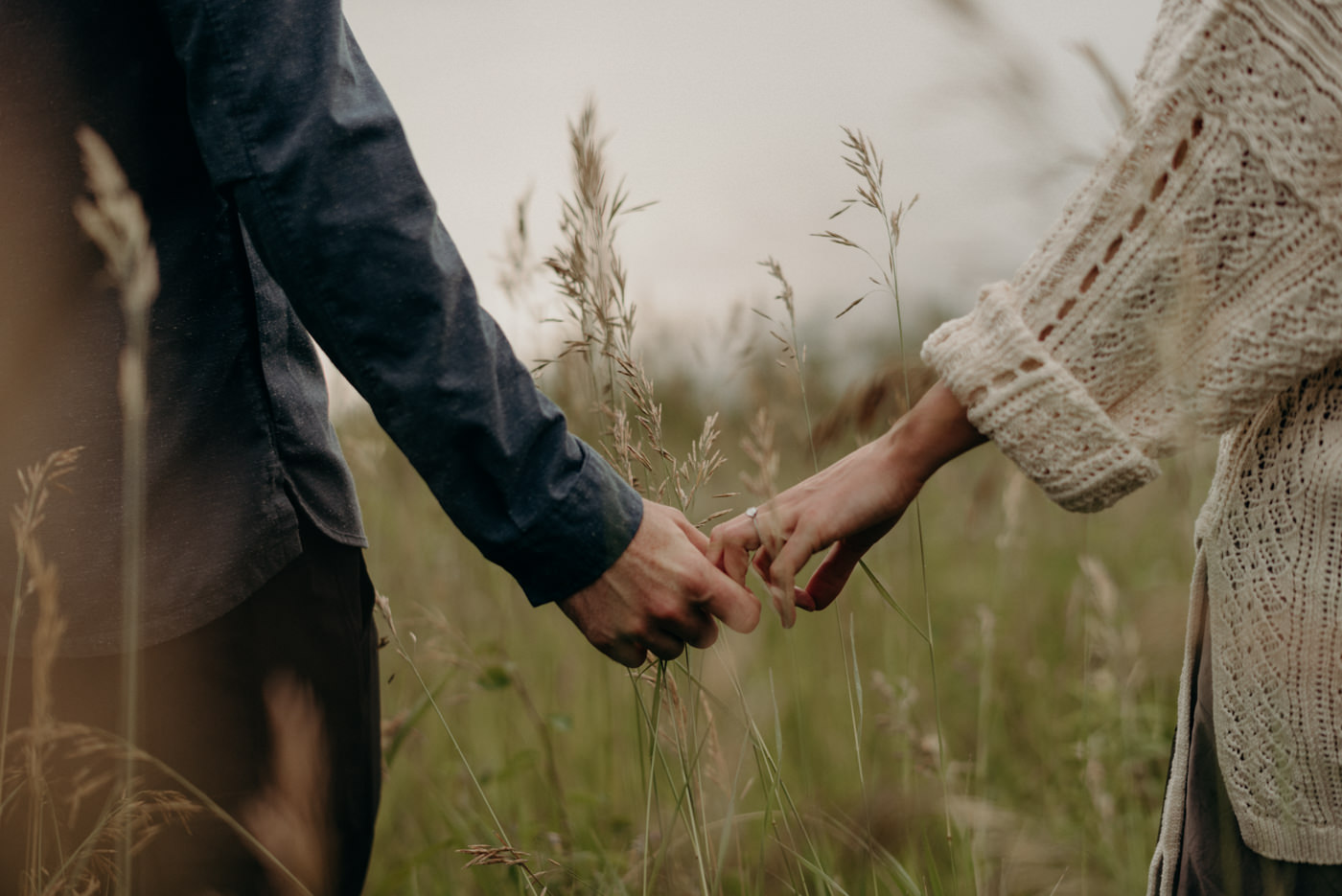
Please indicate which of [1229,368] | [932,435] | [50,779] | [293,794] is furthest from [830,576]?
[50,779]

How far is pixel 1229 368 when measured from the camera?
33.1 inches

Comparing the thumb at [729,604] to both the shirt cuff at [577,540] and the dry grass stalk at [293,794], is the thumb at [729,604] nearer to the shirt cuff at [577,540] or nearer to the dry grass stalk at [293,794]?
the shirt cuff at [577,540]

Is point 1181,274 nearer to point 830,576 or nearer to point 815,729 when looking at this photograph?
point 830,576

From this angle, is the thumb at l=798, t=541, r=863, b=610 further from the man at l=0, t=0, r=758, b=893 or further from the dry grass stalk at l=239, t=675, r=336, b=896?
the dry grass stalk at l=239, t=675, r=336, b=896

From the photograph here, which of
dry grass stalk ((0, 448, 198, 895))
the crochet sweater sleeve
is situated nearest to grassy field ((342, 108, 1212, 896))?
the crochet sweater sleeve

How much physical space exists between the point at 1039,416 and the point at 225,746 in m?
1.08

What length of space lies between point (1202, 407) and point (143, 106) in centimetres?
124

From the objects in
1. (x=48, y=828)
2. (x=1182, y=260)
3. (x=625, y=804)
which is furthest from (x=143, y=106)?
(x=625, y=804)

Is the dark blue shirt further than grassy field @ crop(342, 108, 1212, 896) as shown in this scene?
No

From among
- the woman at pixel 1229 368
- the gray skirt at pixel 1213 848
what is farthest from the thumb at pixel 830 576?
the gray skirt at pixel 1213 848

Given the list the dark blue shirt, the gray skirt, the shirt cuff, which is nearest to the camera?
the gray skirt

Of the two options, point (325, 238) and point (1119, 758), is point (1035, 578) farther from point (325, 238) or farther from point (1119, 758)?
point (325, 238)

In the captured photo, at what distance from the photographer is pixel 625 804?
7.23ft

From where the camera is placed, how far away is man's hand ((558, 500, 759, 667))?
1.19 m
